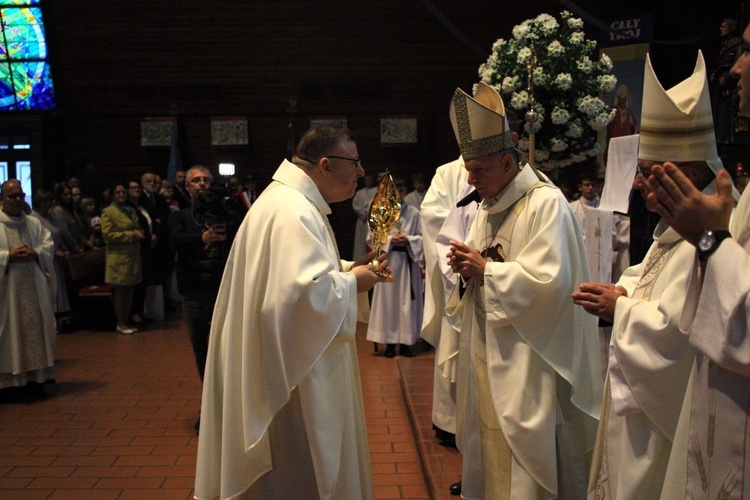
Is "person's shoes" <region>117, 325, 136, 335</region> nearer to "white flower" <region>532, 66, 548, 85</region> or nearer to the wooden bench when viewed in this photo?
the wooden bench

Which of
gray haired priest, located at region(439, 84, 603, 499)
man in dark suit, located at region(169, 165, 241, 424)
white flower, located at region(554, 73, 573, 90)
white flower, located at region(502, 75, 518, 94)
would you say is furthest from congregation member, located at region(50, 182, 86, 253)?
gray haired priest, located at region(439, 84, 603, 499)

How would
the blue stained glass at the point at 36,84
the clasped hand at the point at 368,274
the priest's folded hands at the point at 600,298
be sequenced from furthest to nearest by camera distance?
1. the blue stained glass at the point at 36,84
2. the clasped hand at the point at 368,274
3. the priest's folded hands at the point at 600,298

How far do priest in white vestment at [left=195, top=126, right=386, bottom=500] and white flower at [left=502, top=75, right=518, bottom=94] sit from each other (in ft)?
7.69

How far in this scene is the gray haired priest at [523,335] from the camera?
2.93 meters

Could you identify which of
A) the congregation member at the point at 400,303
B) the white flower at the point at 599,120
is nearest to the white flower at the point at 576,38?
the white flower at the point at 599,120

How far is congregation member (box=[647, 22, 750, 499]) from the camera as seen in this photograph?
1593mm

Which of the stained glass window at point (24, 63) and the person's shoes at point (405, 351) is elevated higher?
the stained glass window at point (24, 63)

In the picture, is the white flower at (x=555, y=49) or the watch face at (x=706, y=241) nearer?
the watch face at (x=706, y=241)

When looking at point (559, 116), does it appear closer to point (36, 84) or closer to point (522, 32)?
point (522, 32)

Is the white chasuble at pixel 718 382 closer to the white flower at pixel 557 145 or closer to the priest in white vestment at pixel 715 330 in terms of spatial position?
the priest in white vestment at pixel 715 330

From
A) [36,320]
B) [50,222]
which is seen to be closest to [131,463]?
[36,320]

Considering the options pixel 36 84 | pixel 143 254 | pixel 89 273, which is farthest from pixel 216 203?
pixel 36 84

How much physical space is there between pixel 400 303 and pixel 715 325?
19.9 feet

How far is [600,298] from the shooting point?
2248 mm
